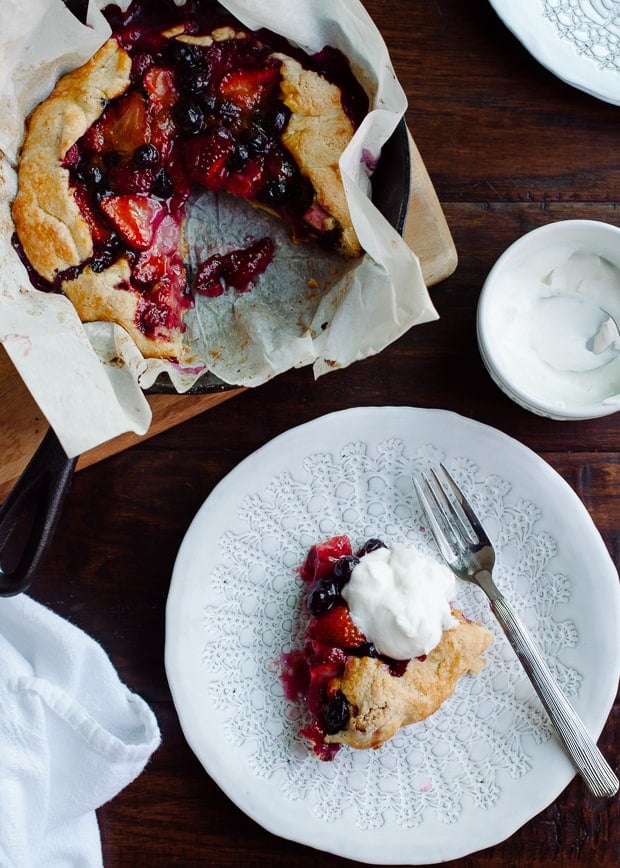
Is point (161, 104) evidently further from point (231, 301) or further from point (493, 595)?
point (493, 595)

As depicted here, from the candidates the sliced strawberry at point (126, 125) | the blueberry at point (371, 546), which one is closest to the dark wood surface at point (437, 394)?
the blueberry at point (371, 546)

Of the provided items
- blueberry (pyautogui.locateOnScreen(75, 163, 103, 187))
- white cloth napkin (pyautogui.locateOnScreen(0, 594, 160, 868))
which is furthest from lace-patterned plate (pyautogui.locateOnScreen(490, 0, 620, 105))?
white cloth napkin (pyautogui.locateOnScreen(0, 594, 160, 868))

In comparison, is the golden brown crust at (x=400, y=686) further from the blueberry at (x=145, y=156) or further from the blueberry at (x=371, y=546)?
the blueberry at (x=145, y=156)

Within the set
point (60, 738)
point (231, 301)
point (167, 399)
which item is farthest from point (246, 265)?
point (60, 738)

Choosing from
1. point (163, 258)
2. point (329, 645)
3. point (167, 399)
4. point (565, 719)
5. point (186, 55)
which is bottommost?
point (565, 719)

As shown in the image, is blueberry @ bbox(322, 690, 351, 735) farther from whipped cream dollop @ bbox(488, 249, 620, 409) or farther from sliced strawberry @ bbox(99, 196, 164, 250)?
sliced strawberry @ bbox(99, 196, 164, 250)

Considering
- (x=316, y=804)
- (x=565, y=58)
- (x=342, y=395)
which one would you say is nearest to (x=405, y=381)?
(x=342, y=395)

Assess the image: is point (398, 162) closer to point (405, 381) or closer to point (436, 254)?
point (436, 254)
